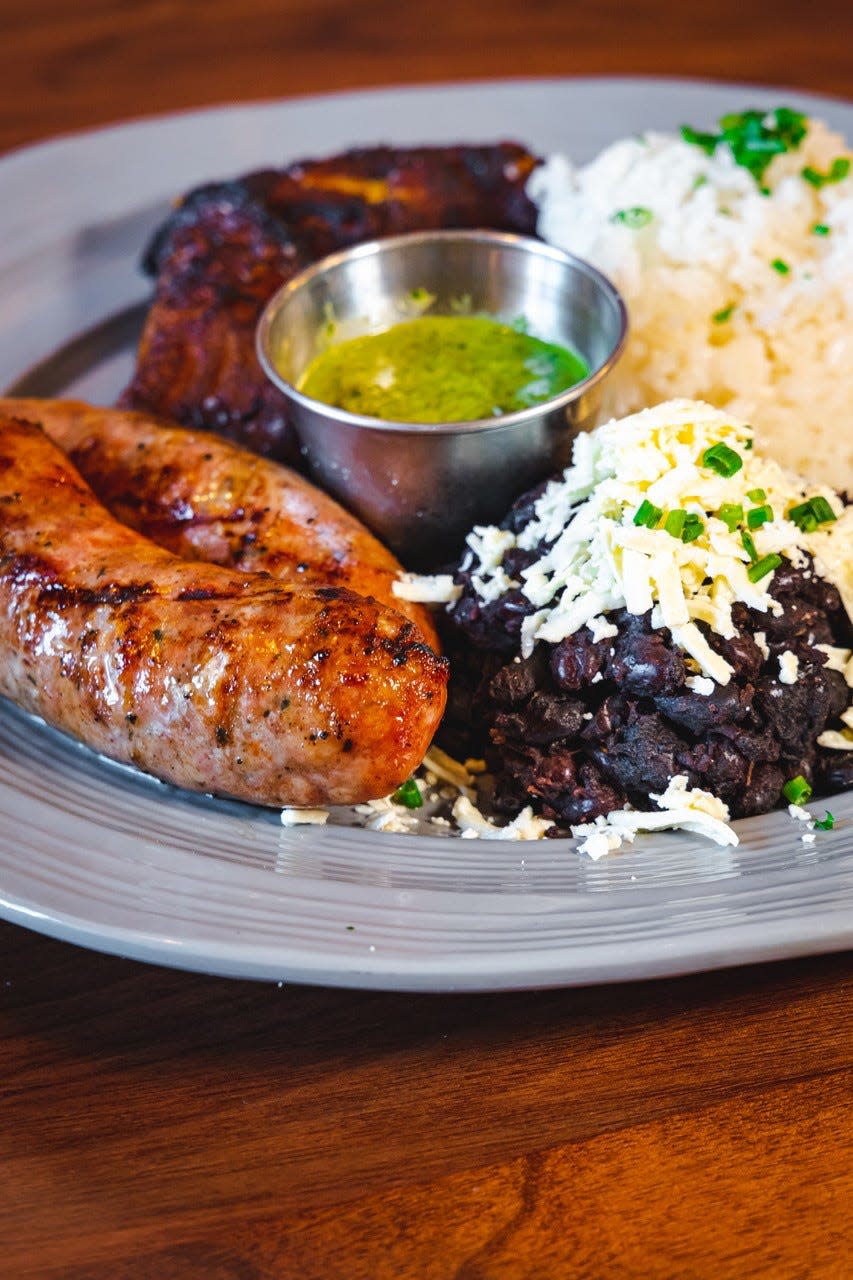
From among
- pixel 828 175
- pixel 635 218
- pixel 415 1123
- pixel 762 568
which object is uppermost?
pixel 828 175

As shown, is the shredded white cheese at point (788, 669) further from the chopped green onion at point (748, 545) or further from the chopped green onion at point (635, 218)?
the chopped green onion at point (635, 218)

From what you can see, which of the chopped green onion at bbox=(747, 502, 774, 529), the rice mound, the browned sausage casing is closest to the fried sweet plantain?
the rice mound

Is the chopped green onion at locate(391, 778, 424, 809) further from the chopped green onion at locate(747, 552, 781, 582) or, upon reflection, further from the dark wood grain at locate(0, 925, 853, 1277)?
the chopped green onion at locate(747, 552, 781, 582)

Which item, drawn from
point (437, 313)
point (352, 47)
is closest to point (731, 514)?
point (437, 313)

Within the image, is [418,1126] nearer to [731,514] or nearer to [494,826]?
[494,826]

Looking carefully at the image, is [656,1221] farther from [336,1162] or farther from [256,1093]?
[256,1093]

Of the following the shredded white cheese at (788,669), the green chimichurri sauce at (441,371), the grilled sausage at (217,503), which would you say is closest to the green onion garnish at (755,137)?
the green chimichurri sauce at (441,371)
